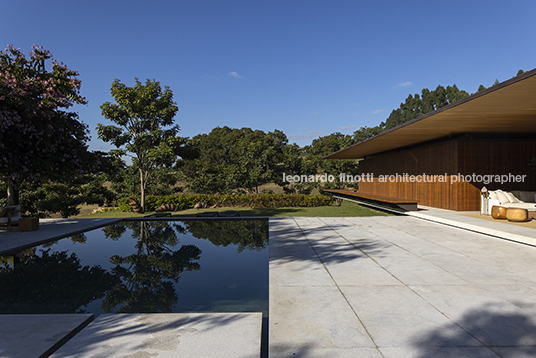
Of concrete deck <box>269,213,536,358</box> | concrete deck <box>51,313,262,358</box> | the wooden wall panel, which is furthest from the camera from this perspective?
the wooden wall panel

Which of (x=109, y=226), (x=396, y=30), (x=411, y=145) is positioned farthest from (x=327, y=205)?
(x=109, y=226)

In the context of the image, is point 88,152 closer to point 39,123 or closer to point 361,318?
point 39,123

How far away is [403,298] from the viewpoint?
12.5 ft

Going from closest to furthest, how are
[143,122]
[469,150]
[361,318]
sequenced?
1. [361,318]
2. [469,150]
3. [143,122]

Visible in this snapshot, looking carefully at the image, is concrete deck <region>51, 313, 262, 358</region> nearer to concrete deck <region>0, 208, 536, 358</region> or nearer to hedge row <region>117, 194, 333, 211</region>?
concrete deck <region>0, 208, 536, 358</region>

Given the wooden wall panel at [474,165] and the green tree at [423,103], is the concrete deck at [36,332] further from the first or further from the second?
the green tree at [423,103]

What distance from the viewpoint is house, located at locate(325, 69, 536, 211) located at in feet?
28.7

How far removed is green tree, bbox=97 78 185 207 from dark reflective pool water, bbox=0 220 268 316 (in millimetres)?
7420

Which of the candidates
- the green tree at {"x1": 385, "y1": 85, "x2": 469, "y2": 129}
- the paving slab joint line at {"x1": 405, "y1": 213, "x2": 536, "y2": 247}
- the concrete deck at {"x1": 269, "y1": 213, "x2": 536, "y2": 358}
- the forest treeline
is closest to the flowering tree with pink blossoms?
the forest treeline

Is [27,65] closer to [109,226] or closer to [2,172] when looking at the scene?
[2,172]

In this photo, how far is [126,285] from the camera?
15.4ft

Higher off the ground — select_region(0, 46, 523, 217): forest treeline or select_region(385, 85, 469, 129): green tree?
select_region(385, 85, 469, 129): green tree

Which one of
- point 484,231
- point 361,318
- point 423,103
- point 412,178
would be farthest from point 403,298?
point 423,103

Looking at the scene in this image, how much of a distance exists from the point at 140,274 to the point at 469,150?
12920mm
